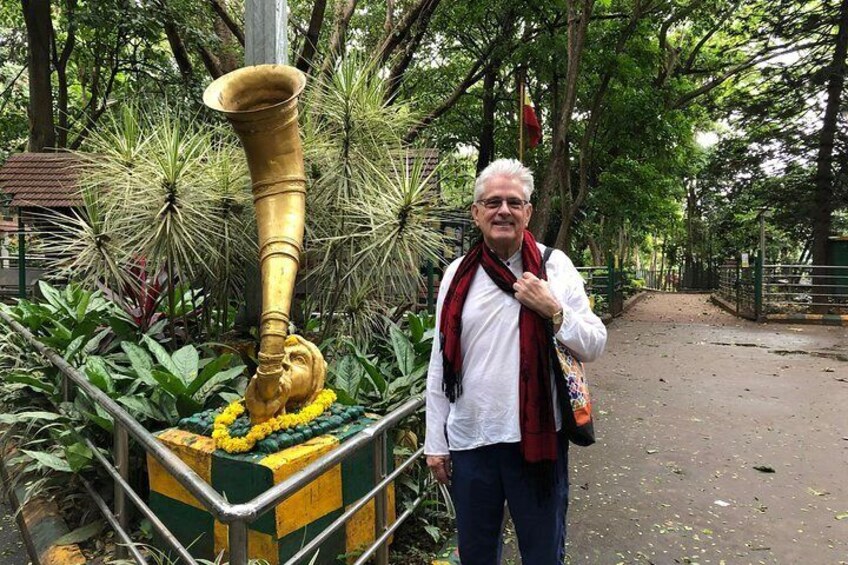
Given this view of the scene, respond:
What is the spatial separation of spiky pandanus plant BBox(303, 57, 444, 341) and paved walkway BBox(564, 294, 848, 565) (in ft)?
6.87

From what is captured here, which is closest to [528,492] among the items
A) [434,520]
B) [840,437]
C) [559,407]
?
[559,407]

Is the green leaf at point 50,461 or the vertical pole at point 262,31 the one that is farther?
the vertical pole at point 262,31

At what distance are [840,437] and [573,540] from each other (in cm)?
354

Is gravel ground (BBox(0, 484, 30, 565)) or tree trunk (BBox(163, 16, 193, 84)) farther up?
tree trunk (BBox(163, 16, 193, 84))

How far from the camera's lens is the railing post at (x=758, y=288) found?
45.5ft

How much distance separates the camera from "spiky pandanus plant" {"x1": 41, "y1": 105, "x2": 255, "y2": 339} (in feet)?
12.8

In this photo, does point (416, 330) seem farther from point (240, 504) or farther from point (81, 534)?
point (240, 504)

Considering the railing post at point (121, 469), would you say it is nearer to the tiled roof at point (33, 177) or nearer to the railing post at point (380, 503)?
the railing post at point (380, 503)

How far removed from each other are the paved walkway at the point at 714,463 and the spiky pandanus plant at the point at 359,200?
6.87 feet

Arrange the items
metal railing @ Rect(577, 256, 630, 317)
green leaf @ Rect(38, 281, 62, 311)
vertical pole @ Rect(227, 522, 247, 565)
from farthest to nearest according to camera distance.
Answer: metal railing @ Rect(577, 256, 630, 317) < green leaf @ Rect(38, 281, 62, 311) < vertical pole @ Rect(227, 522, 247, 565)

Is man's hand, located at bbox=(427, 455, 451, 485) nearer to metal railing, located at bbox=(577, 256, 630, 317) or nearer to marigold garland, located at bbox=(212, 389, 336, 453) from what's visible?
marigold garland, located at bbox=(212, 389, 336, 453)

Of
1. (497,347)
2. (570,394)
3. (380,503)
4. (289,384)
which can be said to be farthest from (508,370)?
(289,384)

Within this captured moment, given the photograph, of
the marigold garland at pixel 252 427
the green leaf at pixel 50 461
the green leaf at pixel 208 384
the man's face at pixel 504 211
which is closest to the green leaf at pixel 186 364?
the green leaf at pixel 208 384

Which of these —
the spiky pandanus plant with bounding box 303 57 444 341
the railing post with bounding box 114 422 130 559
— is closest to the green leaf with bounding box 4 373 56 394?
the railing post with bounding box 114 422 130 559
